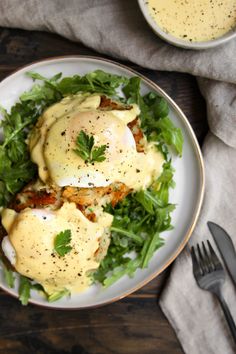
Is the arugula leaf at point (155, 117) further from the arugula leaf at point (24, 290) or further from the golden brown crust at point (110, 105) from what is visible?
the arugula leaf at point (24, 290)

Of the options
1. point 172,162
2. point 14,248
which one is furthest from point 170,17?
point 14,248

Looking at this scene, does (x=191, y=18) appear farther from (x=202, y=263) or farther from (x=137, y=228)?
(x=202, y=263)

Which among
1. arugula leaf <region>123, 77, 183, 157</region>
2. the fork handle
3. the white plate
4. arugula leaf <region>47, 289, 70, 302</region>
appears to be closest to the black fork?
the fork handle

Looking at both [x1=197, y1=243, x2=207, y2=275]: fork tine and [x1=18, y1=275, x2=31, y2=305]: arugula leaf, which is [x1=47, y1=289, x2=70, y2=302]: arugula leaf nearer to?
[x1=18, y1=275, x2=31, y2=305]: arugula leaf

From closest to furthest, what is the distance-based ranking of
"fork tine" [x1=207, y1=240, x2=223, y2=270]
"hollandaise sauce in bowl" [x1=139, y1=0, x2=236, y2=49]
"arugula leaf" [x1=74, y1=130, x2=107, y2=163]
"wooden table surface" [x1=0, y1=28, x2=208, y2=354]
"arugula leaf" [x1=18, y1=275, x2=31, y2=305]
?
1. "arugula leaf" [x1=74, y1=130, x2=107, y2=163]
2. "hollandaise sauce in bowl" [x1=139, y1=0, x2=236, y2=49]
3. "arugula leaf" [x1=18, y1=275, x2=31, y2=305]
4. "fork tine" [x1=207, y1=240, x2=223, y2=270]
5. "wooden table surface" [x1=0, y1=28, x2=208, y2=354]

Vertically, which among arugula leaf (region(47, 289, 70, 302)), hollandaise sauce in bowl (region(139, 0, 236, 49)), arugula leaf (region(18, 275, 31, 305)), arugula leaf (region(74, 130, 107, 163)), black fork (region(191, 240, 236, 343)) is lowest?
black fork (region(191, 240, 236, 343))

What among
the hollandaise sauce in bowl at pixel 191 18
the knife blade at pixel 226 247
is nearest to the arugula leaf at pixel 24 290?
the knife blade at pixel 226 247

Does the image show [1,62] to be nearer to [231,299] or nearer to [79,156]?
[79,156]
